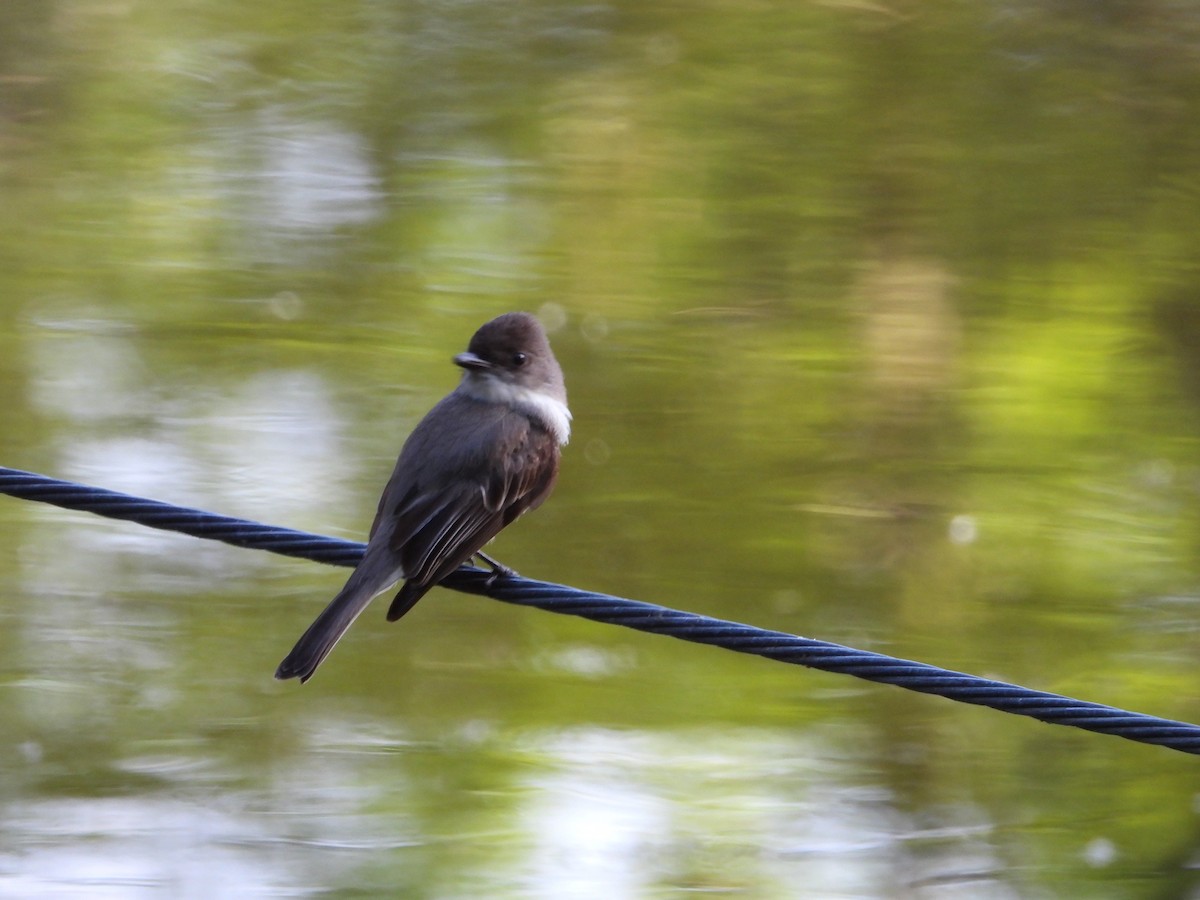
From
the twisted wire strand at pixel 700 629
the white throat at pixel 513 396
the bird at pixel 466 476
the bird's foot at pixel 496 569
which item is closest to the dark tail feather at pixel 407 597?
the bird at pixel 466 476

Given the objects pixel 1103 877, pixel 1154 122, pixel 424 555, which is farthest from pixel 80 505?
pixel 1154 122

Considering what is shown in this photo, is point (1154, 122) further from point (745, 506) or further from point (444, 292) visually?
point (444, 292)

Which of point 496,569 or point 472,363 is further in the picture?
point 472,363

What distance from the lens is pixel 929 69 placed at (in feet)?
21.9

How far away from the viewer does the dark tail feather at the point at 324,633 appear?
3.95 m

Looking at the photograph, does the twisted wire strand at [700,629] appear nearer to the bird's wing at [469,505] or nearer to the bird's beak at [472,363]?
the bird's wing at [469,505]

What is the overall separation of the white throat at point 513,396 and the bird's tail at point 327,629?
0.79 m

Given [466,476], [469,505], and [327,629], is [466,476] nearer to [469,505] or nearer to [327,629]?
[469,505]

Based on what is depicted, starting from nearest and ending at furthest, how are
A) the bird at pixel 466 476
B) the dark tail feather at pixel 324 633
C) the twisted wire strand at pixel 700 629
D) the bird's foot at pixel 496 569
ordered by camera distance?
the twisted wire strand at pixel 700 629
the dark tail feather at pixel 324 633
the bird at pixel 466 476
the bird's foot at pixel 496 569

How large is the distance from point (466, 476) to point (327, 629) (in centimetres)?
65

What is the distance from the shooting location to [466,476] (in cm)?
444

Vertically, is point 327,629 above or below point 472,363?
below

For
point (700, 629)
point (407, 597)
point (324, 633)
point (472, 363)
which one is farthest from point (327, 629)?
point (700, 629)

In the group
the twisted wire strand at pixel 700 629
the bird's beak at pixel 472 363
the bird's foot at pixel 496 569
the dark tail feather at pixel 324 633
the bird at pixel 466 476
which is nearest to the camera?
the twisted wire strand at pixel 700 629
